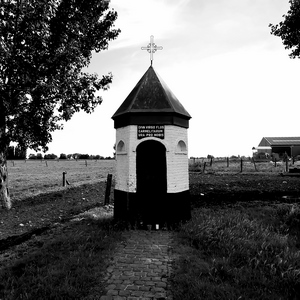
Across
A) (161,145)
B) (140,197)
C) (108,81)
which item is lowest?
(140,197)

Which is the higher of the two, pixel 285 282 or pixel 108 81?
pixel 108 81

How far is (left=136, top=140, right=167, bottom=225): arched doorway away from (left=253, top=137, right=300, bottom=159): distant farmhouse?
44271 mm

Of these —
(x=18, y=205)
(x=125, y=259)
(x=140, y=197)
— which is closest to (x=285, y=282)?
(x=125, y=259)

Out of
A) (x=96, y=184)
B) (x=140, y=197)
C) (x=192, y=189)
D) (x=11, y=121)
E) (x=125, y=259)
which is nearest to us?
(x=125, y=259)

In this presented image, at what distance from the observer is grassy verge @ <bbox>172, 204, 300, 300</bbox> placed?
4.20 metres

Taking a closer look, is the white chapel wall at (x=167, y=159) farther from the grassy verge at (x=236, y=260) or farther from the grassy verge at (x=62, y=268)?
the grassy verge at (x=62, y=268)

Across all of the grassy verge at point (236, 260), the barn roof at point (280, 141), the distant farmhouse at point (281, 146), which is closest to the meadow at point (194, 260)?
the grassy verge at point (236, 260)

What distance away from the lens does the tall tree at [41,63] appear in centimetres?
1059

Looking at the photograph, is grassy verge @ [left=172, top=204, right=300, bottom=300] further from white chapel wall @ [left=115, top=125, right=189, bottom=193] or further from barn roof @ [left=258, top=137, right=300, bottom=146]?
barn roof @ [left=258, top=137, right=300, bottom=146]

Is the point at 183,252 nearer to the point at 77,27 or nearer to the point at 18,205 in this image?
the point at 18,205

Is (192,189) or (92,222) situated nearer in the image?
(92,222)

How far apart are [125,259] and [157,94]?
5.01 m

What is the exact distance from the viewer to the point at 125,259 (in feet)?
17.9

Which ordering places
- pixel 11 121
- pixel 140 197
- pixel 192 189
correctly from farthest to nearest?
pixel 192 189, pixel 11 121, pixel 140 197
